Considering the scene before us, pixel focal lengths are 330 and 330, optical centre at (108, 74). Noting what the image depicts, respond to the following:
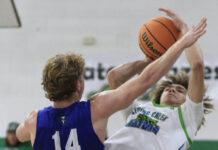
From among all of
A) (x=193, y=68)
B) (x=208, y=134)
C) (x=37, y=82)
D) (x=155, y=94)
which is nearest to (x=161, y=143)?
(x=193, y=68)

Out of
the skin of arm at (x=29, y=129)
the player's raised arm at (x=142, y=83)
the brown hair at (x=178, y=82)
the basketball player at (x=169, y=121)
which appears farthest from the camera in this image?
the brown hair at (x=178, y=82)

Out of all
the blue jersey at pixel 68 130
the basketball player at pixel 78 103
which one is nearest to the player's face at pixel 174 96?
the basketball player at pixel 78 103

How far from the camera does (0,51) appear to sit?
22.3ft

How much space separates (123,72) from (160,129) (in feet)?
1.93

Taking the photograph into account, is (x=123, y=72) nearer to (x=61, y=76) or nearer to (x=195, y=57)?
(x=195, y=57)

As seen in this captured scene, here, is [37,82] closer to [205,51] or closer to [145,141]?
[205,51]

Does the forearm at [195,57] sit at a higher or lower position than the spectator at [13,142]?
higher

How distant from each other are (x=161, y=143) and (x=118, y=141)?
0.31 metres

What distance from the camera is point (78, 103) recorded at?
211 cm

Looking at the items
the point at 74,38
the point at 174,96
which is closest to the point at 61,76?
the point at 174,96

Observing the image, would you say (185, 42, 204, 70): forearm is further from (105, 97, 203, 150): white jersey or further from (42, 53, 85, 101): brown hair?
(42, 53, 85, 101): brown hair

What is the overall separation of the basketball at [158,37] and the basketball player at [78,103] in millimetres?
480

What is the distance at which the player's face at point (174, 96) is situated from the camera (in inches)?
108

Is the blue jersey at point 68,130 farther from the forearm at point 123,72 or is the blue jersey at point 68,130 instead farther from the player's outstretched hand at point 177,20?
the player's outstretched hand at point 177,20
